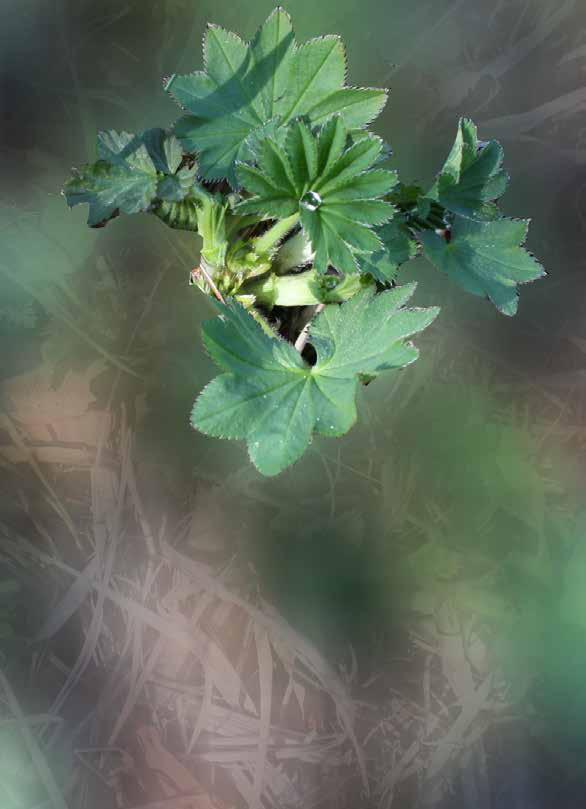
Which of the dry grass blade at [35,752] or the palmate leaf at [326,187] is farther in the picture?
the dry grass blade at [35,752]

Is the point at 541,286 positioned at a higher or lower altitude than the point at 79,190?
lower

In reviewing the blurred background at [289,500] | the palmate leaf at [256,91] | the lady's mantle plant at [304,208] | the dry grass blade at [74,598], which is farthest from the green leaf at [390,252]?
the dry grass blade at [74,598]

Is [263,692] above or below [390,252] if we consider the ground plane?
below

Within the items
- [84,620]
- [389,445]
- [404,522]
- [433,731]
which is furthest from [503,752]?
[84,620]

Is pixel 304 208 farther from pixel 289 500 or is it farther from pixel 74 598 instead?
pixel 74 598

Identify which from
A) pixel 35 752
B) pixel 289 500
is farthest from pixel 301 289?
pixel 35 752

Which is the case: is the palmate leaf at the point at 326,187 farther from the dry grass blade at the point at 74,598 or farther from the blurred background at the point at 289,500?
the dry grass blade at the point at 74,598

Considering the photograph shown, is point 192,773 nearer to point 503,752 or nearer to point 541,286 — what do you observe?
point 503,752
